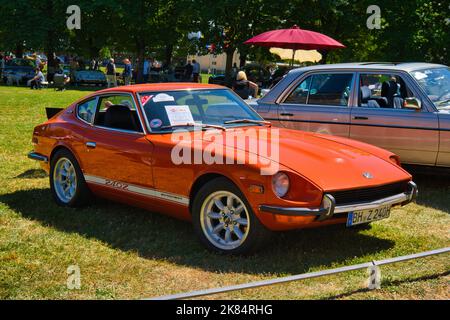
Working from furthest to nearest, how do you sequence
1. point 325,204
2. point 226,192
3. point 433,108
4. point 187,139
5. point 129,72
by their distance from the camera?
point 129,72 → point 433,108 → point 187,139 → point 226,192 → point 325,204

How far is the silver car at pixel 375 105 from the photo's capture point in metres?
7.34

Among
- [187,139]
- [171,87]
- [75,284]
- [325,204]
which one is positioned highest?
[171,87]

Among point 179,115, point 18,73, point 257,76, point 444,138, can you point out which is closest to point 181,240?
point 179,115

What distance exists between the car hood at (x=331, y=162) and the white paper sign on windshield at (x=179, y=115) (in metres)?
0.70

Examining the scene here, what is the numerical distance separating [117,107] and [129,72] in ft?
82.9

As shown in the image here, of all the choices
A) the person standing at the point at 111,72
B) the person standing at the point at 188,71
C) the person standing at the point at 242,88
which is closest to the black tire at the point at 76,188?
the person standing at the point at 242,88

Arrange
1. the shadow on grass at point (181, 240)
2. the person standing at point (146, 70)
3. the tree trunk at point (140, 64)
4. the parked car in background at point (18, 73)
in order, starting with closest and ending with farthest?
the shadow on grass at point (181, 240)
the parked car in background at point (18, 73)
the person standing at point (146, 70)
the tree trunk at point (140, 64)

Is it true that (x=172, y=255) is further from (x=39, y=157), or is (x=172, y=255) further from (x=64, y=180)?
(x=39, y=157)
